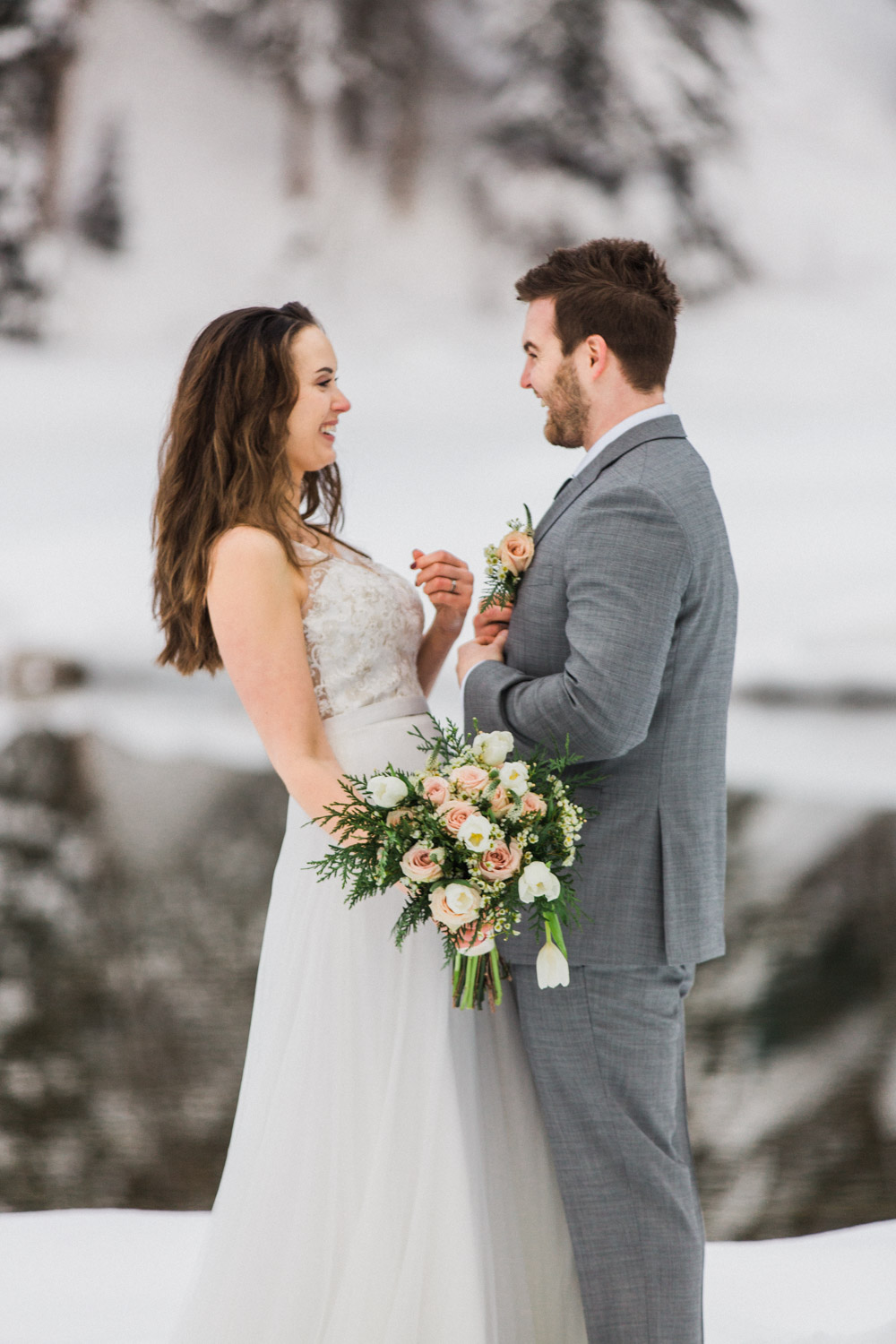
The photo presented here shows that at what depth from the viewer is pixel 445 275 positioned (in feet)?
11.8

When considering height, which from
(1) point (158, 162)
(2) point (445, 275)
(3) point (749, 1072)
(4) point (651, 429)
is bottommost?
(3) point (749, 1072)

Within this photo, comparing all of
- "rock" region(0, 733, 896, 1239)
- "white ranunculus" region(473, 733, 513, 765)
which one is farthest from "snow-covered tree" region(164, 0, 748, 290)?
"white ranunculus" region(473, 733, 513, 765)

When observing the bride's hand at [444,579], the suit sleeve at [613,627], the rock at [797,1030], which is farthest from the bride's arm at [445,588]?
the rock at [797,1030]

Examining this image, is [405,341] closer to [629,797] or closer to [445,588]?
[445,588]

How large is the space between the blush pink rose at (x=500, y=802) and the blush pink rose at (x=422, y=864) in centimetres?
9

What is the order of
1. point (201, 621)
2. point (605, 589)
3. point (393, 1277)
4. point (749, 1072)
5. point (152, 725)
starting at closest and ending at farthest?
point (605, 589)
point (393, 1277)
point (201, 621)
point (749, 1072)
point (152, 725)

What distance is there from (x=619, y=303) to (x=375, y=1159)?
4.40 ft

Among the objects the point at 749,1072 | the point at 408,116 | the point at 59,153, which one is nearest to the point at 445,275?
the point at 408,116

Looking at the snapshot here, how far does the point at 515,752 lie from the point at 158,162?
271 centimetres

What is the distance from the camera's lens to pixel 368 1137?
5.75 ft

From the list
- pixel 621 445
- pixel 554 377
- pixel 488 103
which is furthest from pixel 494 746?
pixel 488 103

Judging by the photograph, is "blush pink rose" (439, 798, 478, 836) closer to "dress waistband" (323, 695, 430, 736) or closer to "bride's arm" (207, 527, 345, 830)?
"bride's arm" (207, 527, 345, 830)

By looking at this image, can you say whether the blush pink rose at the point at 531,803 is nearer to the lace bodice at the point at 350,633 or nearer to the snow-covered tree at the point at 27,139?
the lace bodice at the point at 350,633

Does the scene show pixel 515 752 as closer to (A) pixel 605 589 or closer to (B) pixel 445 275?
(A) pixel 605 589
